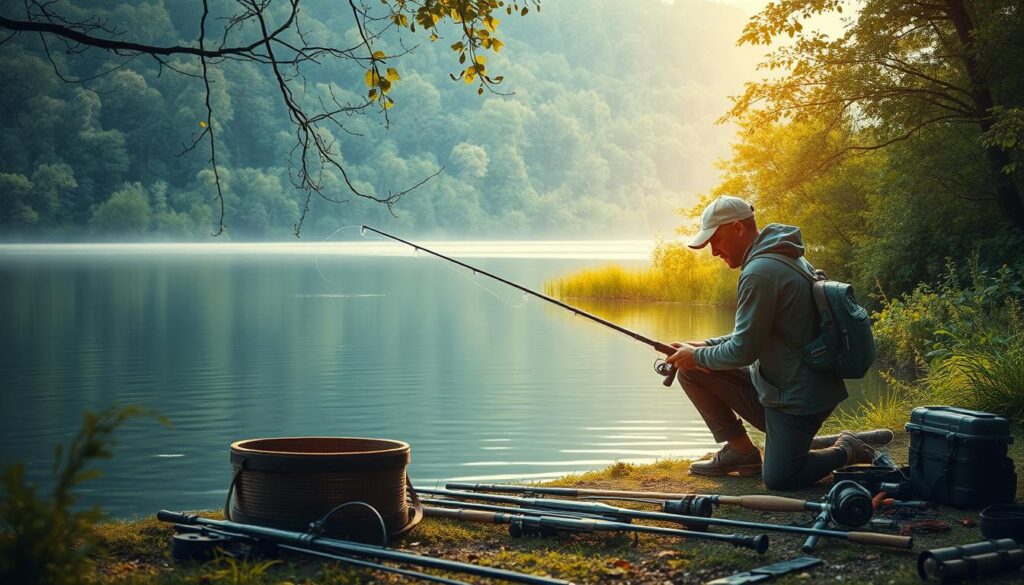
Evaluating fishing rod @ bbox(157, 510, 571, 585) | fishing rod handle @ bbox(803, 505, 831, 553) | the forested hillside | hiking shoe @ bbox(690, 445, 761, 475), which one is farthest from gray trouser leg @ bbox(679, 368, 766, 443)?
the forested hillside

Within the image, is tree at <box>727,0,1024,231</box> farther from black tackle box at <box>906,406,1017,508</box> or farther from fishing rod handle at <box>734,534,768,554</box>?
fishing rod handle at <box>734,534,768,554</box>

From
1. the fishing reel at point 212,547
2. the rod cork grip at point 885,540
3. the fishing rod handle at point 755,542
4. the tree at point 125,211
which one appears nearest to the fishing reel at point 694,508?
the fishing rod handle at point 755,542

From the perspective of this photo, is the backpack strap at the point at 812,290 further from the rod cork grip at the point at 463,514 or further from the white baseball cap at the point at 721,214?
the rod cork grip at the point at 463,514

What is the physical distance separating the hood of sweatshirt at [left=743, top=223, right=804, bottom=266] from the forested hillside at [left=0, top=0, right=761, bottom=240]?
216ft

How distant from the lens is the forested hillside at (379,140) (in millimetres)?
87812

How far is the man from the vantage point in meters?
5.17

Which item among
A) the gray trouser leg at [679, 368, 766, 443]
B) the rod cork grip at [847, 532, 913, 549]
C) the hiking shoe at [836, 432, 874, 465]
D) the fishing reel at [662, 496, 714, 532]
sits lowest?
the rod cork grip at [847, 532, 913, 549]

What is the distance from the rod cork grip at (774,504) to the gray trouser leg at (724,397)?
931 millimetres

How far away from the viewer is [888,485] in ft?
17.3

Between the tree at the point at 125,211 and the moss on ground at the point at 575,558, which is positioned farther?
the tree at the point at 125,211

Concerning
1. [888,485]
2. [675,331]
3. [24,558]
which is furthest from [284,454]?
[675,331]

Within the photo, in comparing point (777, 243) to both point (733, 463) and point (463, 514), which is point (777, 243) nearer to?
point (733, 463)

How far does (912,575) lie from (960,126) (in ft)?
44.1

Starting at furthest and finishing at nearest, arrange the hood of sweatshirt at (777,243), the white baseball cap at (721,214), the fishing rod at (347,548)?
the white baseball cap at (721,214) → the hood of sweatshirt at (777,243) → the fishing rod at (347,548)
